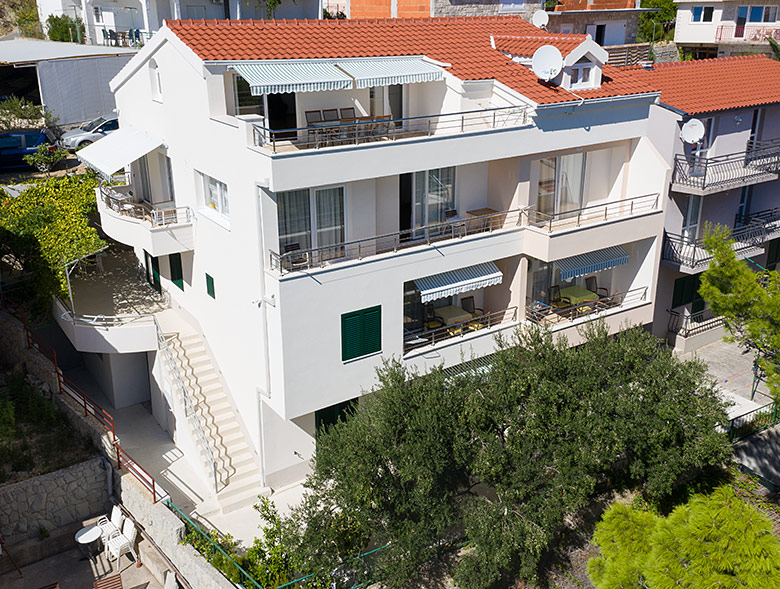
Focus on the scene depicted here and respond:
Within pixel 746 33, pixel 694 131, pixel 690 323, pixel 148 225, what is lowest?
pixel 690 323

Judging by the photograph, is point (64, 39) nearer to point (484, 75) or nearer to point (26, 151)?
point (26, 151)

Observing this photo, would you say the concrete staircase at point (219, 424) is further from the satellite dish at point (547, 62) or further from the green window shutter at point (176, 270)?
the satellite dish at point (547, 62)

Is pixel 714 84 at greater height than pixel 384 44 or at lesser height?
lesser

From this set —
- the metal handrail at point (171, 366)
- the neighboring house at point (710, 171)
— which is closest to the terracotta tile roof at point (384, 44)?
the neighboring house at point (710, 171)

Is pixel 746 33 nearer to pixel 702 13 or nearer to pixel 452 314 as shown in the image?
pixel 702 13

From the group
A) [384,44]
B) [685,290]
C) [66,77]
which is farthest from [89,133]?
[685,290]

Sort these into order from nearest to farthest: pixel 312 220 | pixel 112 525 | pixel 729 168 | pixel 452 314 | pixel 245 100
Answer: pixel 312 220 → pixel 112 525 → pixel 245 100 → pixel 452 314 → pixel 729 168

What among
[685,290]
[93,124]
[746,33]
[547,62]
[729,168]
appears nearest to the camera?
[547,62]
